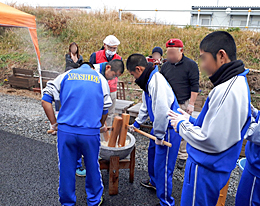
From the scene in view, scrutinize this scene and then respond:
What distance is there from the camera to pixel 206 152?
1.50m

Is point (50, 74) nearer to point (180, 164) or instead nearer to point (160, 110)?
point (180, 164)

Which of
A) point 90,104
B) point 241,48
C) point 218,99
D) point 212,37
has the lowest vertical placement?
point 90,104

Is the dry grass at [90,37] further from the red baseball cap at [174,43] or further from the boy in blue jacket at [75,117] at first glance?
the boy in blue jacket at [75,117]

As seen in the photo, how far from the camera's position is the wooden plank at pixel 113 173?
2.75 meters

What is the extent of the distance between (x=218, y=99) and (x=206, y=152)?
0.42 metres

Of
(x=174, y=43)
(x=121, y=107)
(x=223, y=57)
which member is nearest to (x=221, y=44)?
(x=223, y=57)

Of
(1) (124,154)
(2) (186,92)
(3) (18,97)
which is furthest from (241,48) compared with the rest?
(3) (18,97)

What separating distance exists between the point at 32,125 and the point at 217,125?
5.06 m

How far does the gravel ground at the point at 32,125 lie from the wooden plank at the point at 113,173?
806 millimetres

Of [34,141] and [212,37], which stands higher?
[212,37]

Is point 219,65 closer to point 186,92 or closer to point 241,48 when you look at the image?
point 186,92

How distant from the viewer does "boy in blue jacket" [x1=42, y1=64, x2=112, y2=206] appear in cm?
216

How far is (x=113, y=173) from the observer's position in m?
2.79

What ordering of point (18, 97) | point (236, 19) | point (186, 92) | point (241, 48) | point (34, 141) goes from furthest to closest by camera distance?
1. point (236, 19)
2. point (241, 48)
3. point (18, 97)
4. point (34, 141)
5. point (186, 92)
